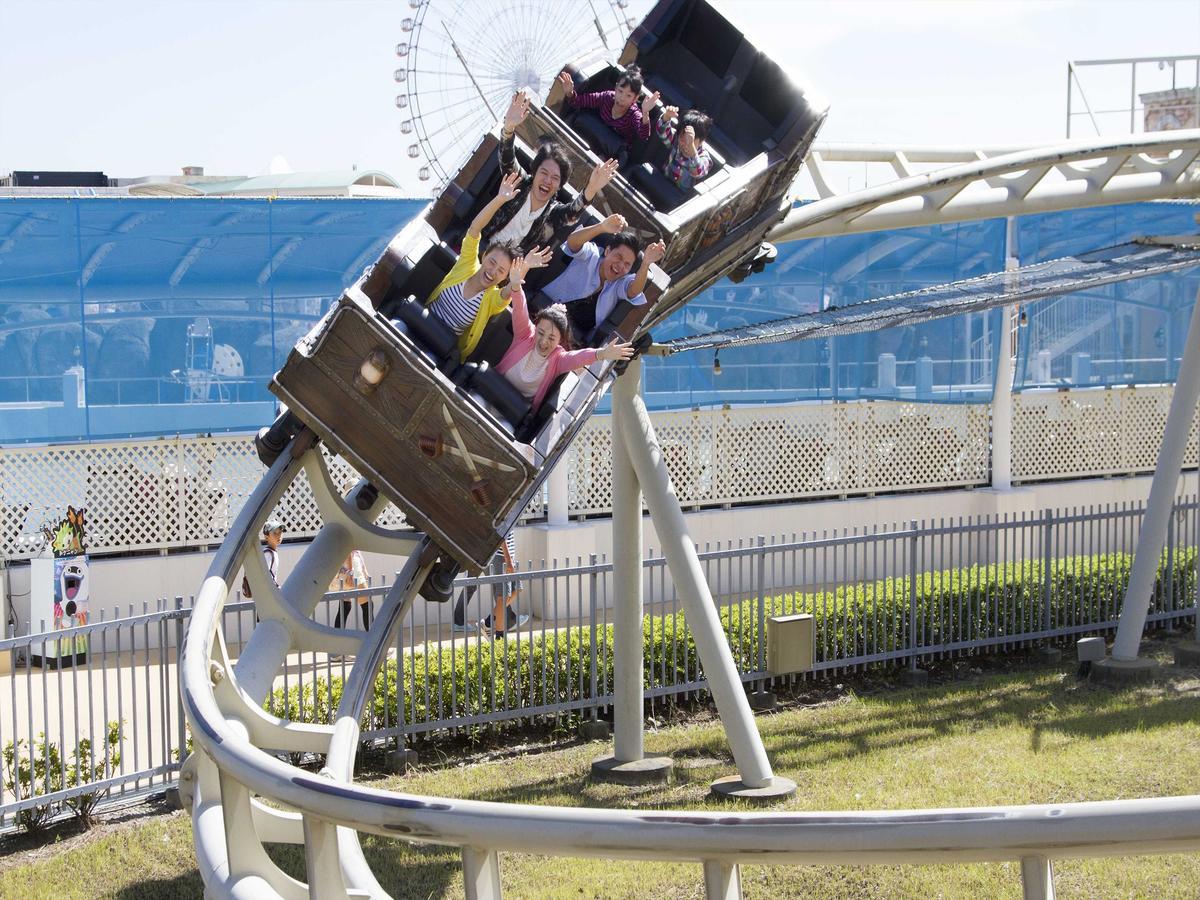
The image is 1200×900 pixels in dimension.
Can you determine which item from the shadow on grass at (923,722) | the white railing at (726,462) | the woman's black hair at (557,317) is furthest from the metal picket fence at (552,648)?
the woman's black hair at (557,317)

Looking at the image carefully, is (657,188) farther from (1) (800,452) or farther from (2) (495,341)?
(1) (800,452)

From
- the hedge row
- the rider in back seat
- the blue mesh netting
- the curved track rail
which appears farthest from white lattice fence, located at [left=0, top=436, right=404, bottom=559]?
the curved track rail

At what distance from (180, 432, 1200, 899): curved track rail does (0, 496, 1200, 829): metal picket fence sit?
236 cm

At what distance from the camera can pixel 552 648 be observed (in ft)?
33.1

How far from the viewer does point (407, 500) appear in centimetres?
591

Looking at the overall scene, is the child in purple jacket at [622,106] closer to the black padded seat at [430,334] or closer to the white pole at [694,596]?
the white pole at [694,596]

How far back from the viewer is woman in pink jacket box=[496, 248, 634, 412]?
6.15 meters

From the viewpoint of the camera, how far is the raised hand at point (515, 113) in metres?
6.91

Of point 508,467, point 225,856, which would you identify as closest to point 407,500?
point 508,467

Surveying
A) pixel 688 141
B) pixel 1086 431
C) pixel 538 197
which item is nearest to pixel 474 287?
pixel 538 197

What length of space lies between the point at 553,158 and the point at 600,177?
0.82 feet

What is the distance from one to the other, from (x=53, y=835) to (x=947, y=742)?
559 cm

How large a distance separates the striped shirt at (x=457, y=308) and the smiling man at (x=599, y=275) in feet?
2.07

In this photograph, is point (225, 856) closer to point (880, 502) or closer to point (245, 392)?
point (245, 392)
